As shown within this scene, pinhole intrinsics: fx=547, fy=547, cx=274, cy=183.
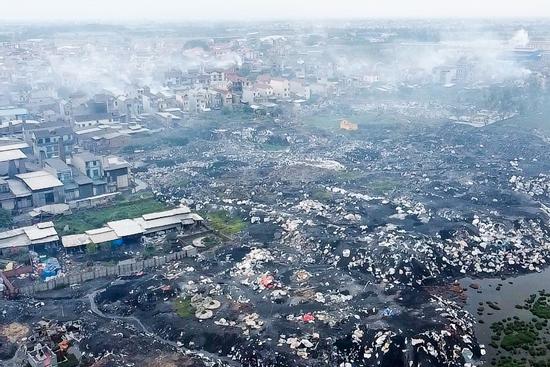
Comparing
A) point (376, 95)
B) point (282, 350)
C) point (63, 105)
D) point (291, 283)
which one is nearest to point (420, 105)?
point (376, 95)

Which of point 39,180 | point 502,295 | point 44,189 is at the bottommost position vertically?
point 502,295

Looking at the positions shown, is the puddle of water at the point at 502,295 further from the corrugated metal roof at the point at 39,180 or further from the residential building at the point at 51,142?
the residential building at the point at 51,142

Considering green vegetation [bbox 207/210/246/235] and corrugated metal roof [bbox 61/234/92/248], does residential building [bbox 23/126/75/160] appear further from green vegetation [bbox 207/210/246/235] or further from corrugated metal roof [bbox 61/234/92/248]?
green vegetation [bbox 207/210/246/235]

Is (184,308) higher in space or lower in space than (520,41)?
lower

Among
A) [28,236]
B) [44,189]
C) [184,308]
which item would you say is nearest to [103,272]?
[28,236]

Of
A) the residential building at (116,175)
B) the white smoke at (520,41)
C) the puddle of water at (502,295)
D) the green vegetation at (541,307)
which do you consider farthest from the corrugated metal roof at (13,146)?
the white smoke at (520,41)

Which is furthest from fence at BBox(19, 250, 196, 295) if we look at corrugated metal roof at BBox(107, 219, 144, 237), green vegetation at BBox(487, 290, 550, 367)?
green vegetation at BBox(487, 290, 550, 367)

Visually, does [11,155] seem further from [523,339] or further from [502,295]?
[523,339]
